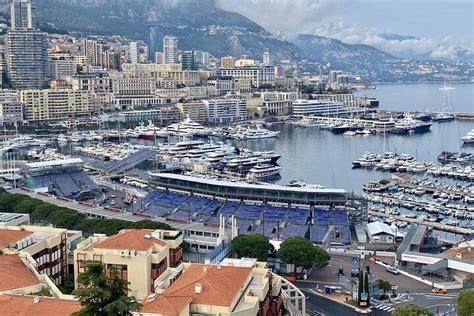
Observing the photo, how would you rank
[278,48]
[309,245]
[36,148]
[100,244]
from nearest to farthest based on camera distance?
[100,244] → [309,245] → [36,148] → [278,48]

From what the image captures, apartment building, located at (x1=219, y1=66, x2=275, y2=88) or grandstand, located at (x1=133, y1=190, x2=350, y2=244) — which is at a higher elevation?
apartment building, located at (x1=219, y1=66, x2=275, y2=88)

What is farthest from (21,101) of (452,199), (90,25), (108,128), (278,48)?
(278,48)

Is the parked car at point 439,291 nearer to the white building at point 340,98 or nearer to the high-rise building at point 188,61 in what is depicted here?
the white building at point 340,98

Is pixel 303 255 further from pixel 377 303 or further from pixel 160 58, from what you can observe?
pixel 160 58

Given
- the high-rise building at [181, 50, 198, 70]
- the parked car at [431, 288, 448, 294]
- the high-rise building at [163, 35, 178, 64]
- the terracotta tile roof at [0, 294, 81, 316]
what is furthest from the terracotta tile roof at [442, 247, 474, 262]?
the high-rise building at [163, 35, 178, 64]

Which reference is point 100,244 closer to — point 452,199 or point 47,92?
point 452,199

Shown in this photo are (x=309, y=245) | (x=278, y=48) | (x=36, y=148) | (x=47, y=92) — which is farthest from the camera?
(x=278, y=48)

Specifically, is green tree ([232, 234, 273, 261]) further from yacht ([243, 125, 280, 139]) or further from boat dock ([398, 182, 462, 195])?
yacht ([243, 125, 280, 139])
